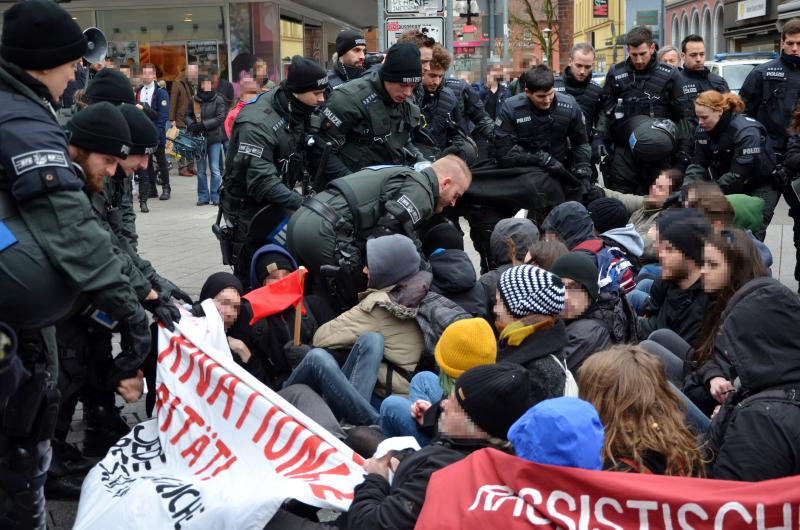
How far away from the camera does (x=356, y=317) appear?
5148 mm

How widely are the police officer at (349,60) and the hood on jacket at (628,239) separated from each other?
317 cm

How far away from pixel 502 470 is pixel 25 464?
1.76m

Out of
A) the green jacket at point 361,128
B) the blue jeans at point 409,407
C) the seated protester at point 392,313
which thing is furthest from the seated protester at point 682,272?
the green jacket at point 361,128

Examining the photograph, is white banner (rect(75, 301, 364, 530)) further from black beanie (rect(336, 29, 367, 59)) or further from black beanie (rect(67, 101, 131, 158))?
black beanie (rect(336, 29, 367, 59))

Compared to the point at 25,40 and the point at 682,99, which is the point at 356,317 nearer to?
the point at 25,40

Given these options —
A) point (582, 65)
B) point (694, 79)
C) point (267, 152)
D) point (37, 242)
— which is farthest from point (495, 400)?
point (694, 79)

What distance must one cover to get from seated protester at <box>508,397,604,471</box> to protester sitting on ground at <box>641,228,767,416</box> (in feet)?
5.08

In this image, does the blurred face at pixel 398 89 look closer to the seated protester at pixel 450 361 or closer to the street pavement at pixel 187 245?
the street pavement at pixel 187 245

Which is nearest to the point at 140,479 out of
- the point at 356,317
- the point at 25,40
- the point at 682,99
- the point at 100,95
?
the point at 356,317

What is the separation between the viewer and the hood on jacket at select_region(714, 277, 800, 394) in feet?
11.2

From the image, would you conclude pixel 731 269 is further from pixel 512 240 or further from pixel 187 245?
pixel 187 245

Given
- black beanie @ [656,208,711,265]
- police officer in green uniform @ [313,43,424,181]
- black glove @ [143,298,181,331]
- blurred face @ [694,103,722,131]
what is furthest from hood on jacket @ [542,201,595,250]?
black glove @ [143,298,181,331]

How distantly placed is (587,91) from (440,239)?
13.5 feet

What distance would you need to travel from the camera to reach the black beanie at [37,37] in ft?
11.8
